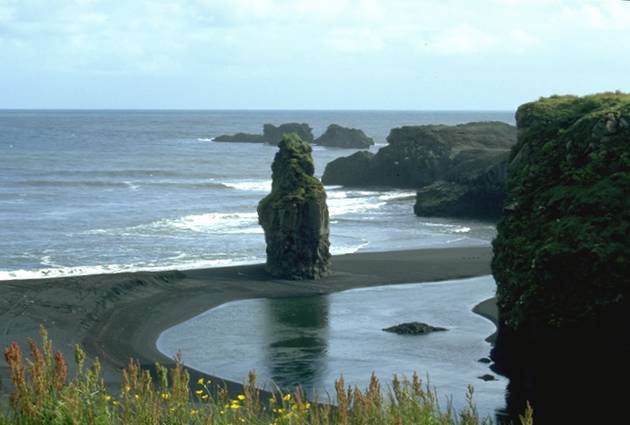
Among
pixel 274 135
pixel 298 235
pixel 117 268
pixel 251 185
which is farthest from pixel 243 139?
pixel 298 235

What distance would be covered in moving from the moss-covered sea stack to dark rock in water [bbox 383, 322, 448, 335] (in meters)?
2.48

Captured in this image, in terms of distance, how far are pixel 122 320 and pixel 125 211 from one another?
3552 centimetres

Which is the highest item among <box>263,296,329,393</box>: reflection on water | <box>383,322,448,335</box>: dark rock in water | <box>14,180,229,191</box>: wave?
<box>14,180,229,191</box>: wave

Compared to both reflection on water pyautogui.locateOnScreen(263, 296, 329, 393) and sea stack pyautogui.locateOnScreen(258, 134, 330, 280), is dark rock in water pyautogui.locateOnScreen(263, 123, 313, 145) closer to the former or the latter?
sea stack pyautogui.locateOnScreen(258, 134, 330, 280)

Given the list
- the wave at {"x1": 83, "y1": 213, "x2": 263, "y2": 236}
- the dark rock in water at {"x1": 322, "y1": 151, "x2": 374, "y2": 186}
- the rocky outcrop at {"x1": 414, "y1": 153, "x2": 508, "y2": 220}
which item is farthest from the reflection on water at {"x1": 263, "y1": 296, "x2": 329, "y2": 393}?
the dark rock in water at {"x1": 322, "y1": 151, "x2": 374, "y2": 186}

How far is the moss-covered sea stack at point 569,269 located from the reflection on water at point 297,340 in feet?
17.7

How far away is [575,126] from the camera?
35.2 meters

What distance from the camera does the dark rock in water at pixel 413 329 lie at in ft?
115

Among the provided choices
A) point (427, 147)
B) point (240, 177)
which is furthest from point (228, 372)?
point (240, 177)

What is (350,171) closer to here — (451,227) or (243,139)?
(451,227)

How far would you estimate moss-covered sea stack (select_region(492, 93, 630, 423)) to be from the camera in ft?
95.5

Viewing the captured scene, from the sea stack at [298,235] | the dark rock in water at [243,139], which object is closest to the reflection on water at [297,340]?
the sea stack at [298,235]

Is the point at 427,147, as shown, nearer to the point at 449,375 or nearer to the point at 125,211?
the point at 125,211

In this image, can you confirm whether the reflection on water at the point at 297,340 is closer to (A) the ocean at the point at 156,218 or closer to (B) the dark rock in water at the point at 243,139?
(A) the ocean at the point at 156,218
